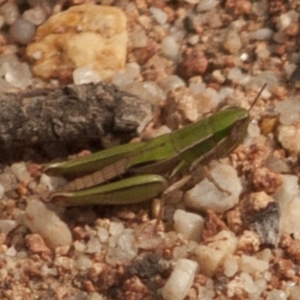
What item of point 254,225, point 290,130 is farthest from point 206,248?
point 290,130

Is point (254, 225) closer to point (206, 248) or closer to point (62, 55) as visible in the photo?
point (206, 248)

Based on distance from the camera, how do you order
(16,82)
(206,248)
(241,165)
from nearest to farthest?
(206,248) → (241,165) → (16,82)

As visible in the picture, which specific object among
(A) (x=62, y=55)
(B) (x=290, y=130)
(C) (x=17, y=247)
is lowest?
(C) (x=17, y=247)

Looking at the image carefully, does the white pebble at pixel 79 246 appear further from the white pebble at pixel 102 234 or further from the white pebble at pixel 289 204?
the white pebble at pixel 289 204

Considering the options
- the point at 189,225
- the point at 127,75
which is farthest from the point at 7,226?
the point at 127,75

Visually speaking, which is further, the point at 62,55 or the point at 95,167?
the point at 62,55

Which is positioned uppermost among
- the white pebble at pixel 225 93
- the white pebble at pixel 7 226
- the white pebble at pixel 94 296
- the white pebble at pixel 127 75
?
the white pebble at pixel 127 75

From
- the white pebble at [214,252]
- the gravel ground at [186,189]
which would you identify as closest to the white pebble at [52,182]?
the gravel ground at [186,189]
